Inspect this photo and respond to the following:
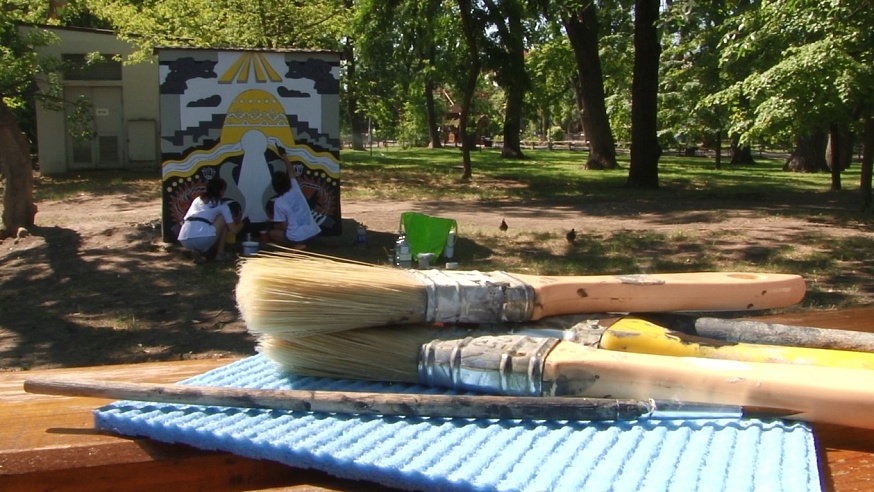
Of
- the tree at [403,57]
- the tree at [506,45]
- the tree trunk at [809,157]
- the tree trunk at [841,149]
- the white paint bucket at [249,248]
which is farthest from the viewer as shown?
the tree trunk at [809,157]

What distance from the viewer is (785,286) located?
192 cm

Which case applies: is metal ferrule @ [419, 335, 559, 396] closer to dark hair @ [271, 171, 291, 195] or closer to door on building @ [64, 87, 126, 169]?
dark hair @ [271, 171, 291, 195]

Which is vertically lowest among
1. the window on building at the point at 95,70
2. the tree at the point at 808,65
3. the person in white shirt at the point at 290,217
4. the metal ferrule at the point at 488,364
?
the person in white shirt at the point at 290,217

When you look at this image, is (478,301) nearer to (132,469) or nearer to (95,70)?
(132,469)

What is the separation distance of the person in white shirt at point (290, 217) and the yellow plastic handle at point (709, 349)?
8687 millimetres

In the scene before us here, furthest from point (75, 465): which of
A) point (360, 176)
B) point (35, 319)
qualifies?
point (360, 176)

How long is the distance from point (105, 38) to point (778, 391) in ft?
78.0

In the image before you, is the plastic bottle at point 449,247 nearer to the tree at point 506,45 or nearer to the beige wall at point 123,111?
the tree at point 506,45

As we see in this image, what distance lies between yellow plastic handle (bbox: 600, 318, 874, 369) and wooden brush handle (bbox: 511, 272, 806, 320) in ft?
0.37

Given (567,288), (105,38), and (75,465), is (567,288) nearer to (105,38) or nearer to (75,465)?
(75,465)

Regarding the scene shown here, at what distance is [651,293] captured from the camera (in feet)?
6.14

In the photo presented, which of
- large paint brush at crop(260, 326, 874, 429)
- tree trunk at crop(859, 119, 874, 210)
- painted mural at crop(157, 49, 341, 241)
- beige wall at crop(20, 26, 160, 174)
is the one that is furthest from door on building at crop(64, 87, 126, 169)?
large paint brush at crop(260, 326, 874, 429)

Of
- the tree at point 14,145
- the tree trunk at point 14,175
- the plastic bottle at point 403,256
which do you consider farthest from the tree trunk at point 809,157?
the tree trunk at point 14,175

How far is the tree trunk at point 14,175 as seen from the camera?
11.6 metres
